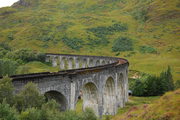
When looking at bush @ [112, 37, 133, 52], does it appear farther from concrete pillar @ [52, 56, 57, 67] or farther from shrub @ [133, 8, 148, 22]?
concrete pillar @ [52, 56, 57, 67]

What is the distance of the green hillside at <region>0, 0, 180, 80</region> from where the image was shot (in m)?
122

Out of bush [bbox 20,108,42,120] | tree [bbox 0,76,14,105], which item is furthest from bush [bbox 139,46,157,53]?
bush [bbox 20,108,42,120]

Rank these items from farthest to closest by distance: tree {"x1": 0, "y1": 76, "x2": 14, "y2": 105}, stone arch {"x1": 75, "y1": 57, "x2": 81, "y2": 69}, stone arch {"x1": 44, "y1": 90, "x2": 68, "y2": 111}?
1. stone arch {"x1": 75, "y1": 57, "x2": 81, "y2": 69}
2. stone arch {"x1": 44, "y1": 90, "x2": 68, "y2": 111}
3. tree {"x1": 0, "y1": 76, "x2": 14, "y2": 105}

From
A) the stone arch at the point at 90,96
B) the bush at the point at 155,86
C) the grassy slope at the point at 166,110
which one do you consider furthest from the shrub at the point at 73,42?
the grassy slope at the point at 166,110

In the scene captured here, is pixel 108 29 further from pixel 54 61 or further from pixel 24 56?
pixel 24 56

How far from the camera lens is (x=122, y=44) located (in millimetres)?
137500

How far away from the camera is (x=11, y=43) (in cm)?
14638

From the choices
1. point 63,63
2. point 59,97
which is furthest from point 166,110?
point 63,63

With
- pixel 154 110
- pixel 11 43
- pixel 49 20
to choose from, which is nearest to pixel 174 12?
pixel 49 20

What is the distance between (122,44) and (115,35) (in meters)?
18.7

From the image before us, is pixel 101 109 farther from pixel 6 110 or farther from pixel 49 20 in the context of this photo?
pixel 49 20

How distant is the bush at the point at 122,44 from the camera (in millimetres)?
132500

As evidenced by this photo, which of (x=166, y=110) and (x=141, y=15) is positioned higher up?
(x=141, y=15)

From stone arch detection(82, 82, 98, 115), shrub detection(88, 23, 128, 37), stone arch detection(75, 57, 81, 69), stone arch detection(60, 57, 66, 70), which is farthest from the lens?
shrub detection(88, 23, 128, 37)
